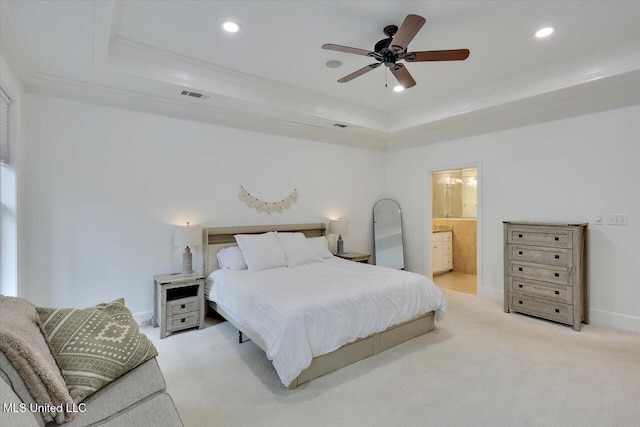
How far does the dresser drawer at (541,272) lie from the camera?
3.53 metres

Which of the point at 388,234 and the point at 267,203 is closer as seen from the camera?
the point at 267,203

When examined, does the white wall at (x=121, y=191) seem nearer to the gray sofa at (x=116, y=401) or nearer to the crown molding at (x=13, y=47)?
the crown molding at (x=13, y=47)

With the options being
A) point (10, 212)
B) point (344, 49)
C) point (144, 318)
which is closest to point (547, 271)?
point (344, 49)

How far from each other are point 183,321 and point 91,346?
2.10 m

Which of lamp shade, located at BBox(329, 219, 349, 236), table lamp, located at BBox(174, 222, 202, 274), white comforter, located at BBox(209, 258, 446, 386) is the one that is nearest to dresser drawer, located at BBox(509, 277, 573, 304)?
white comforter, located at BBox(209, 258, 446, 386)

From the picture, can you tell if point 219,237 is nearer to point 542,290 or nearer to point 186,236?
point 186,236

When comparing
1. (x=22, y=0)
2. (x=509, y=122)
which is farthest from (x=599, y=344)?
(x=22, y=0)

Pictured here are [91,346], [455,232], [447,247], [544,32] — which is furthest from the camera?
[455,232]

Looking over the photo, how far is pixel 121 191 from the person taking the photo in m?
3.54

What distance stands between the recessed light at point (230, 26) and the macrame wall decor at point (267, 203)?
2.09 meters

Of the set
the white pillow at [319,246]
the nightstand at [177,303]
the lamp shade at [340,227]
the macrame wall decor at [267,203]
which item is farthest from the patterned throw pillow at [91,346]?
the lamp shade at [340,227]

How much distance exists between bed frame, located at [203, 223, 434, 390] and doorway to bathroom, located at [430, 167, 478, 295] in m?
2.34

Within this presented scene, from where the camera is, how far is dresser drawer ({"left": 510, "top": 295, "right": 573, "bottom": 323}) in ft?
11.6

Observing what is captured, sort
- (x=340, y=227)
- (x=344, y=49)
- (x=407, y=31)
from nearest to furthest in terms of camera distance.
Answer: (x=407, y=31), (x=344, y=49), (x=340, y=227)
